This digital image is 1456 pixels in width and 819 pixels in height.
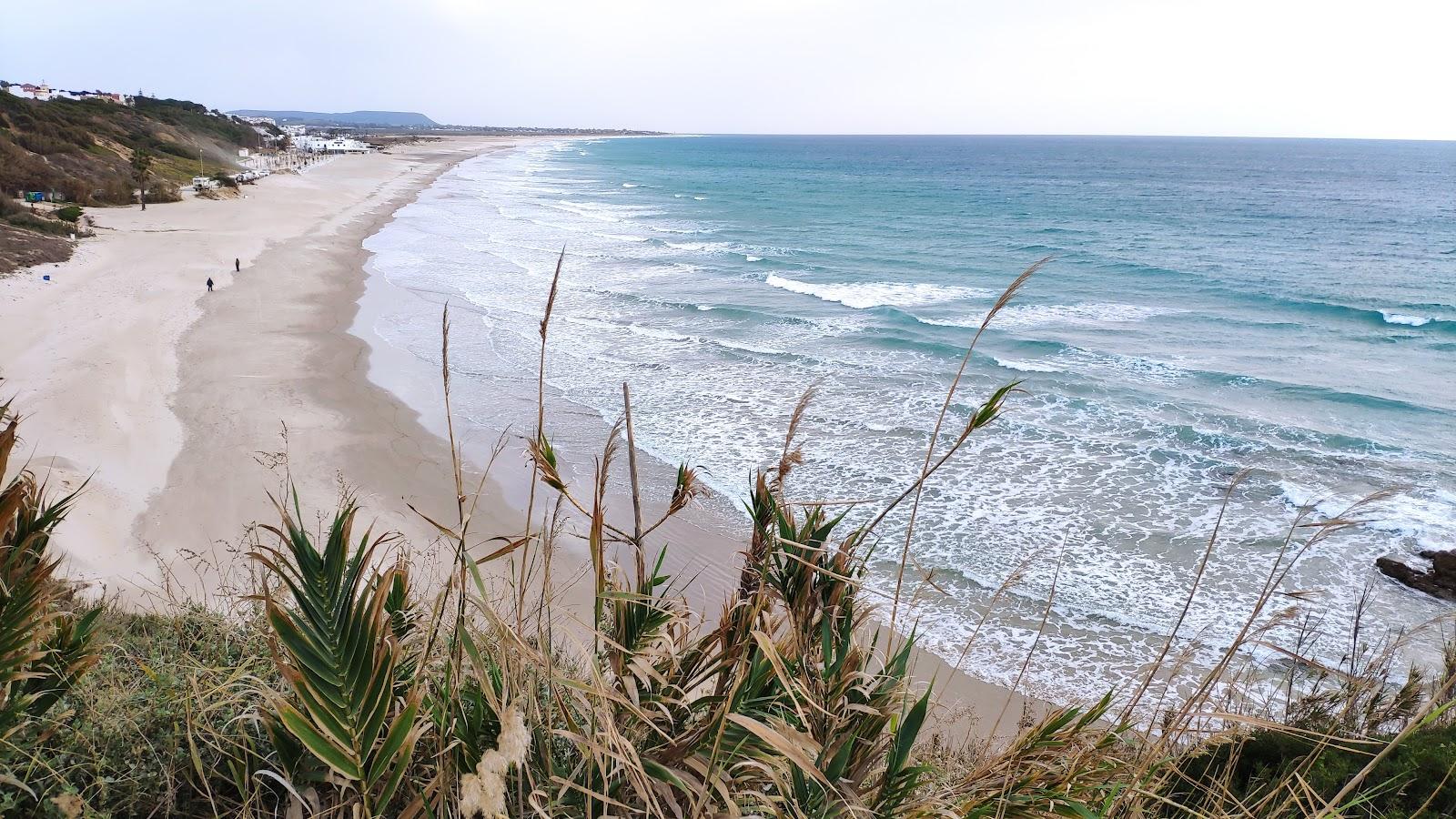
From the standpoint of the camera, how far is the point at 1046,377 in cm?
1711

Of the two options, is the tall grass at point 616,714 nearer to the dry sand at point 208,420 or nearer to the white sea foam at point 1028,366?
the dry sand at point 208,420

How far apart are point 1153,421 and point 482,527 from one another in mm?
12010

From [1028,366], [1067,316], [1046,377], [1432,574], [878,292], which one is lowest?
[1432,574]

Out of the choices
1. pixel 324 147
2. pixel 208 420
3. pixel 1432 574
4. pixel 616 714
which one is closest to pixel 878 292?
pixel 1432 574

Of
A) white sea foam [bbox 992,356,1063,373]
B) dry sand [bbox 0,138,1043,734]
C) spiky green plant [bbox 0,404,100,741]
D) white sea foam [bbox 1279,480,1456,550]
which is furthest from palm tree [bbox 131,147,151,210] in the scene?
white sea foam [bbox 1279,480,1456,550]

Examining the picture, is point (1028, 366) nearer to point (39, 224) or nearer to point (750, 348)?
point (750, 348)

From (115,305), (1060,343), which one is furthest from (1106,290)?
(115,305)

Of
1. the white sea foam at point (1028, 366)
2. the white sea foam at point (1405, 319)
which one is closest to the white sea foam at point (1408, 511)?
the white sea foam at point (1028, 366)

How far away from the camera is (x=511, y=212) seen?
143 ft

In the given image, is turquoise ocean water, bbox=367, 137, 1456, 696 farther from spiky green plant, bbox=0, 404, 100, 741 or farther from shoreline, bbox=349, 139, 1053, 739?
spiky green plant, bbox=0, 404, 100, 741

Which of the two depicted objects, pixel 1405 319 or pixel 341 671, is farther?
pixel 1405 319

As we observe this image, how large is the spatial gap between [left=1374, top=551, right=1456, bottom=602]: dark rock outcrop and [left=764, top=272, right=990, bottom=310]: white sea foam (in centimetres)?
1520

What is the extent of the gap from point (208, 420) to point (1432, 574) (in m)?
17.2

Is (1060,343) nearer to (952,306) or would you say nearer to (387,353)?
(952,306)
